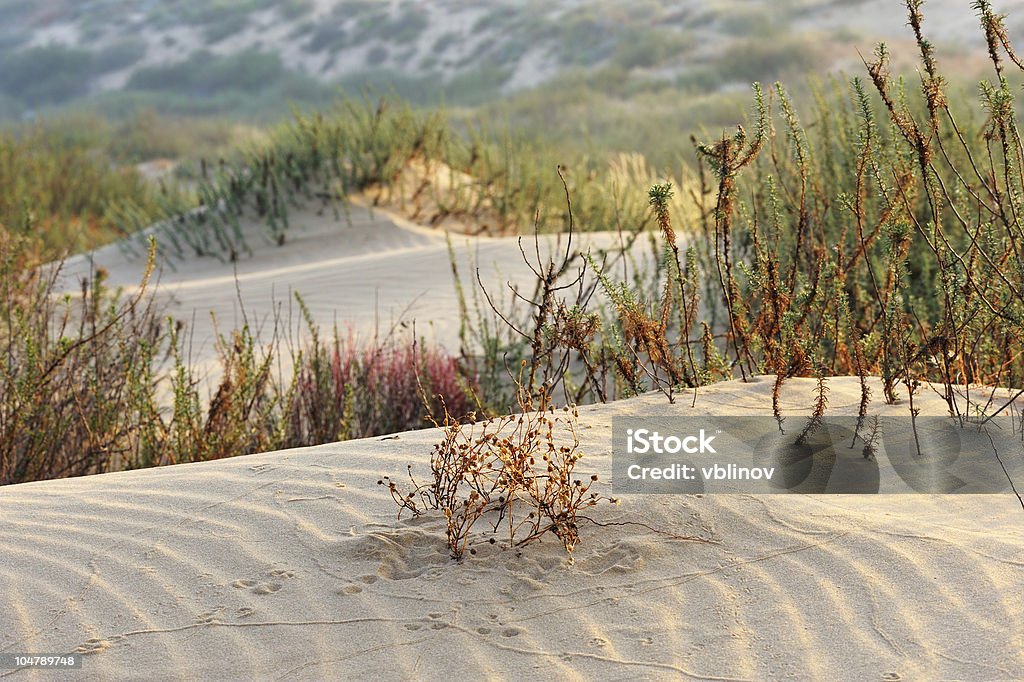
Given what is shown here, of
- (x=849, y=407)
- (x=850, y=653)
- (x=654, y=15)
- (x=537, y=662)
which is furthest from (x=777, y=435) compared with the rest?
(x=654, y=15)

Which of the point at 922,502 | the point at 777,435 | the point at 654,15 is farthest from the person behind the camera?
the point at 654,15

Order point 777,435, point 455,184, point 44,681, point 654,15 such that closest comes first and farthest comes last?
point 44,681 < point 777,435 < point 455,184 < point 654,15

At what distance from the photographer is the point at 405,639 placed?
2252 mm

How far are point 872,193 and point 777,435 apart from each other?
3379 millimetres

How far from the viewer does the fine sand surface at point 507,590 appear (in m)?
2.17

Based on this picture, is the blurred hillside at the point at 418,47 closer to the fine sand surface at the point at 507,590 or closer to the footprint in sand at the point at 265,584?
the fine sand surface at the point at 507,590

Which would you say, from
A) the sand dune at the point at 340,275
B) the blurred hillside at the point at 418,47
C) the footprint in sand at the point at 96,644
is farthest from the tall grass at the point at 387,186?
the blurred hillside at the point at 418,47

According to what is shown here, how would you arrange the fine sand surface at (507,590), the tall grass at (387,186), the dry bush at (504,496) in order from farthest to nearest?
the tall grass at (387,186) < the dry bush at (504,496) < the fine sand surface at (507,590)

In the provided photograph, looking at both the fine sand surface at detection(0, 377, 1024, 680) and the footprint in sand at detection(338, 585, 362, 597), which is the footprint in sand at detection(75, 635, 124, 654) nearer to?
the fine sand surface at detection(0, 377, 1024, 680)

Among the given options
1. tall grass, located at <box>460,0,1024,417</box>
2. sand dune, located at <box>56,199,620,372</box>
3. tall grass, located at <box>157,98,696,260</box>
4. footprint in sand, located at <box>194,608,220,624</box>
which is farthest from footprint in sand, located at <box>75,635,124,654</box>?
tall grass, located at <box>157,98,696,260</box>

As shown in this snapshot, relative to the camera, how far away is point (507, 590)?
96.7 inches

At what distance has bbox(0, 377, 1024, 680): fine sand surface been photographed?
85.3 inches

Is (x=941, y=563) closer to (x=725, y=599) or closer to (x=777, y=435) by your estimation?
(x=725, y=599)

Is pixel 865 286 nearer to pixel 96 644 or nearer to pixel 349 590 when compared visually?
pixel 349 590
